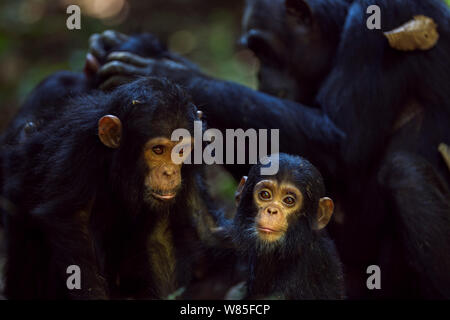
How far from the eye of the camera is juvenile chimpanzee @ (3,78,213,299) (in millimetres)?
3564

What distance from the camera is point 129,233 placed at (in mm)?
3975

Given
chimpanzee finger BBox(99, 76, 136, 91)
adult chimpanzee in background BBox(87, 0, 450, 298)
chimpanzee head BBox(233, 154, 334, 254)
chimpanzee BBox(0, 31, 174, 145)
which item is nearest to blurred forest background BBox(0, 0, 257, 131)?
chimpanzee BBox(0, 31, 174, 145)

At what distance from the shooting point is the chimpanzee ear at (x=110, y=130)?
141 inches

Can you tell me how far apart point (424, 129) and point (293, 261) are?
1702 millimetres

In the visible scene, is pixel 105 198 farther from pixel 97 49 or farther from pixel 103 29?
pixel 103 29

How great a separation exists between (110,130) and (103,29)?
22.3 ft

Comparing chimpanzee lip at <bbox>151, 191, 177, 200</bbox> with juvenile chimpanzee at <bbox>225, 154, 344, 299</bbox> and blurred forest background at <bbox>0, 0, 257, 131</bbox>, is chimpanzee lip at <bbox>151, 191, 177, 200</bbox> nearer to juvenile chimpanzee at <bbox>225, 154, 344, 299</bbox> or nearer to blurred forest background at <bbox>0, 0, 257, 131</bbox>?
juvenile chimpanzee at <bbox>225, 154, 344, 299</bbox>

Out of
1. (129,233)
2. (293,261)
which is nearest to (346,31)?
(293,261)

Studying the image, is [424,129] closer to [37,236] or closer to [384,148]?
[384,148]

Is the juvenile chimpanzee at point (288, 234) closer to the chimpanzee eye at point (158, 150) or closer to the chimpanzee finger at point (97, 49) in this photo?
the chimpanzee eye at point (158, 150)

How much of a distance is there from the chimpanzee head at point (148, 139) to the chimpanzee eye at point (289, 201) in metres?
0.64

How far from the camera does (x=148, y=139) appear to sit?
358cm

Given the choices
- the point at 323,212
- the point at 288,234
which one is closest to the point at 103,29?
the point at 323,212

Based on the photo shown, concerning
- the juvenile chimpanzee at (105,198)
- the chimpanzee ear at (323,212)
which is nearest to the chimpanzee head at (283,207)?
the chimpanzee ear at (323,212)
